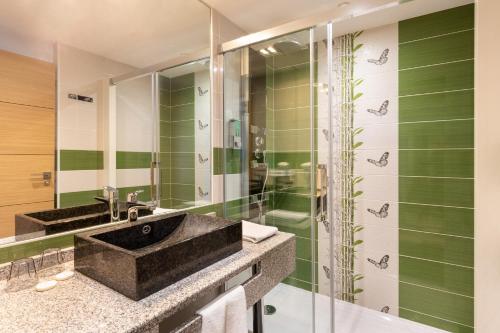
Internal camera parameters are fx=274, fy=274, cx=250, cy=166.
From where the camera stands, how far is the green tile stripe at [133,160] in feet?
4.67

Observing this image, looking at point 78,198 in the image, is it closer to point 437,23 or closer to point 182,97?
point 182,97

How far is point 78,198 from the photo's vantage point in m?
1.24

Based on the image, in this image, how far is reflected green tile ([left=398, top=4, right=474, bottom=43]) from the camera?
1935mm

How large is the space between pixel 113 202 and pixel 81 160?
25 cm

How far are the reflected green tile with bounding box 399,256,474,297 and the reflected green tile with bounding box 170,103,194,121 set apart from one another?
199cm

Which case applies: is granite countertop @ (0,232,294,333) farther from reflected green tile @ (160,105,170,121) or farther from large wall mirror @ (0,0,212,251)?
reflected green tile @ (160,105,170,121)

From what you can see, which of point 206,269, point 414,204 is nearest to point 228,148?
point 206,269

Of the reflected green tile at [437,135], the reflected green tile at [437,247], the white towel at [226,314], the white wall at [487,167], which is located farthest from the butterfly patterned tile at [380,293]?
the white towel at [226,314]

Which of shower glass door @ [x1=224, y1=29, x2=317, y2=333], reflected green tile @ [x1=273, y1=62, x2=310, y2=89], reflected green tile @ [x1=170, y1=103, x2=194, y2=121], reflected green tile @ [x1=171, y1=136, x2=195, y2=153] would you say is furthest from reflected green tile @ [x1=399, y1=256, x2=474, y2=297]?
reflected green tile @ [x1=170, y1=103, x2=194, y2=121]

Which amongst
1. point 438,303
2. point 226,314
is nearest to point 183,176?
point 226,314

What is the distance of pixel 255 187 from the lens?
2236 mm

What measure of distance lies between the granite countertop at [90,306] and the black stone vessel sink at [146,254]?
32mm

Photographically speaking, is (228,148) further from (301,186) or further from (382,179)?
(382,179)

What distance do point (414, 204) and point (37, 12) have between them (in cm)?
257
